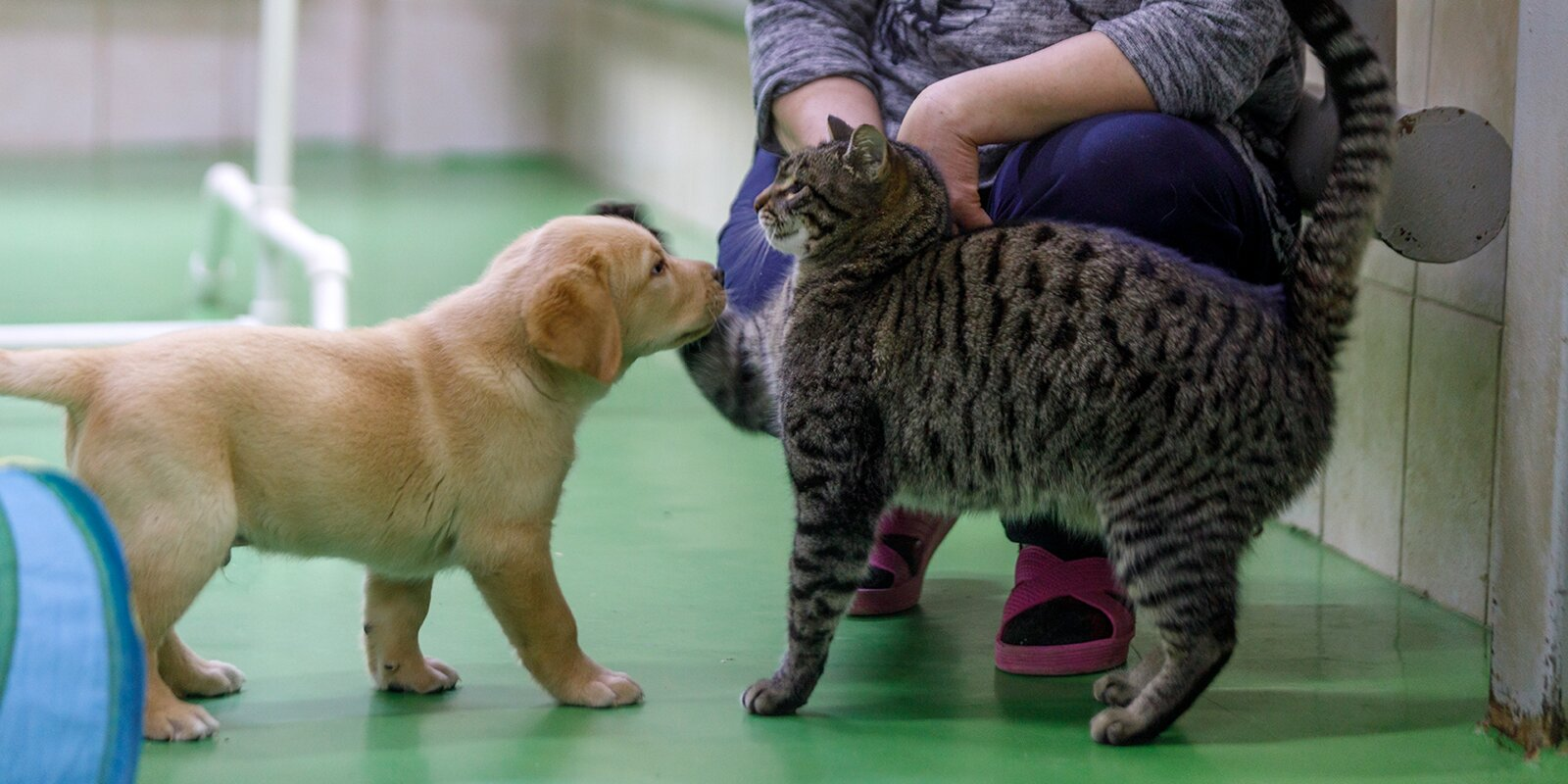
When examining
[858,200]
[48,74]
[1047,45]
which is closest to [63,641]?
[858,200]

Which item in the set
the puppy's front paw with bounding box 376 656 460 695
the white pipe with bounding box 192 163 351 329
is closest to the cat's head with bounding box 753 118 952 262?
the puppy's front paw with bounding box 376 656 460 695

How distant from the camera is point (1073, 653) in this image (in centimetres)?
221

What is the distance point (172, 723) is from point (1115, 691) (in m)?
1.11

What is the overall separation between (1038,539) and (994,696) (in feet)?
0.84

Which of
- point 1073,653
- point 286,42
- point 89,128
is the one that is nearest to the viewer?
point 1073,653

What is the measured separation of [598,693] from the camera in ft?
6.67

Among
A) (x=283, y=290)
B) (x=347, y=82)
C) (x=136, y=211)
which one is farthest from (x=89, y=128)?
(x=283, y=290)

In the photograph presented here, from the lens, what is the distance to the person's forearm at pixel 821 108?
2.30m

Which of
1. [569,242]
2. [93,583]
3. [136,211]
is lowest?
[136,211]

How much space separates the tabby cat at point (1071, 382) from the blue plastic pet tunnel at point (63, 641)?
77cm

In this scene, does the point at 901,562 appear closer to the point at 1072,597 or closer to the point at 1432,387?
the point at 1072,597

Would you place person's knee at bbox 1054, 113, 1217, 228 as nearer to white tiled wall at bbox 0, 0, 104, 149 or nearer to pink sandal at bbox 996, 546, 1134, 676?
pink sandal at bbox 996, 546, 1134, 676

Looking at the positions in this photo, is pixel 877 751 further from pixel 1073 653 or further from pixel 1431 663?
pixel 1431 663

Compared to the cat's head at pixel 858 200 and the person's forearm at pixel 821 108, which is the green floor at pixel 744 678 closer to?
the cat's head at pixel 858 200
